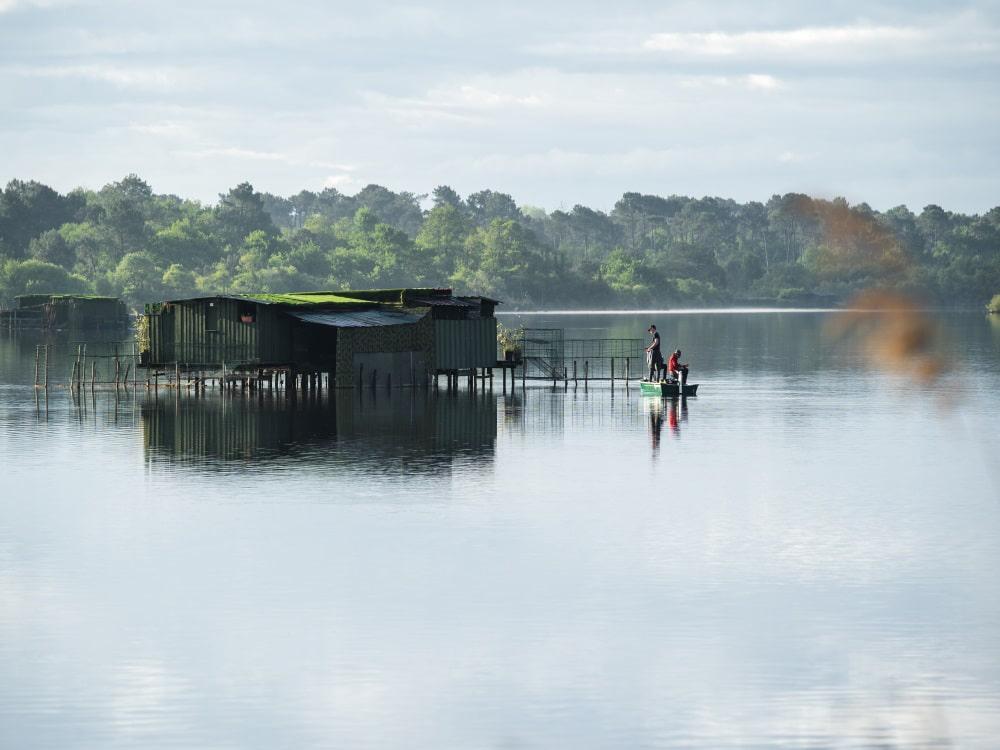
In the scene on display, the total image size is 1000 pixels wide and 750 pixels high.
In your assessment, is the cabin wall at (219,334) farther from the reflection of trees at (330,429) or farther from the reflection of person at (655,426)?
the reflection of person at (655,426)

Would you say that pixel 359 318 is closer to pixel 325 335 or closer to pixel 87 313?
pixel 325 335

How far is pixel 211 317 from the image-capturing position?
84.6m

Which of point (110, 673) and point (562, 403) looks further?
point (562, 403)

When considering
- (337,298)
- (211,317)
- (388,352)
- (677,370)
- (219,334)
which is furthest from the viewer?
(337,298)

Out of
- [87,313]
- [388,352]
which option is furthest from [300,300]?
[87,313]

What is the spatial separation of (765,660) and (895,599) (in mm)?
6143

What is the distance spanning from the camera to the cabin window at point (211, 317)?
84250mm

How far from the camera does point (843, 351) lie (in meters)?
159

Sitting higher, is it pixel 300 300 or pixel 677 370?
pixel 300 300

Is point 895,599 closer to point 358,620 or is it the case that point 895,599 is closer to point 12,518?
point 358,620

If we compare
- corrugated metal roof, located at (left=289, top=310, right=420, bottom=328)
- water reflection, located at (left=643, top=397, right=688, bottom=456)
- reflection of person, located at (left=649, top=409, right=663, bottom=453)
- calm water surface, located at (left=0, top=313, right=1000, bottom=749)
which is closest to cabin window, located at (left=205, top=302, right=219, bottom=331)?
corrugated metal roof, located at (left=289, top=310, right=420, bottom=328)

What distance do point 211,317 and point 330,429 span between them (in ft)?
74.7

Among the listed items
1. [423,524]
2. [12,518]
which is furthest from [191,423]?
[423,524]

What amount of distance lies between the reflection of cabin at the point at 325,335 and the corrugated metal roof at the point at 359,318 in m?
0.06
